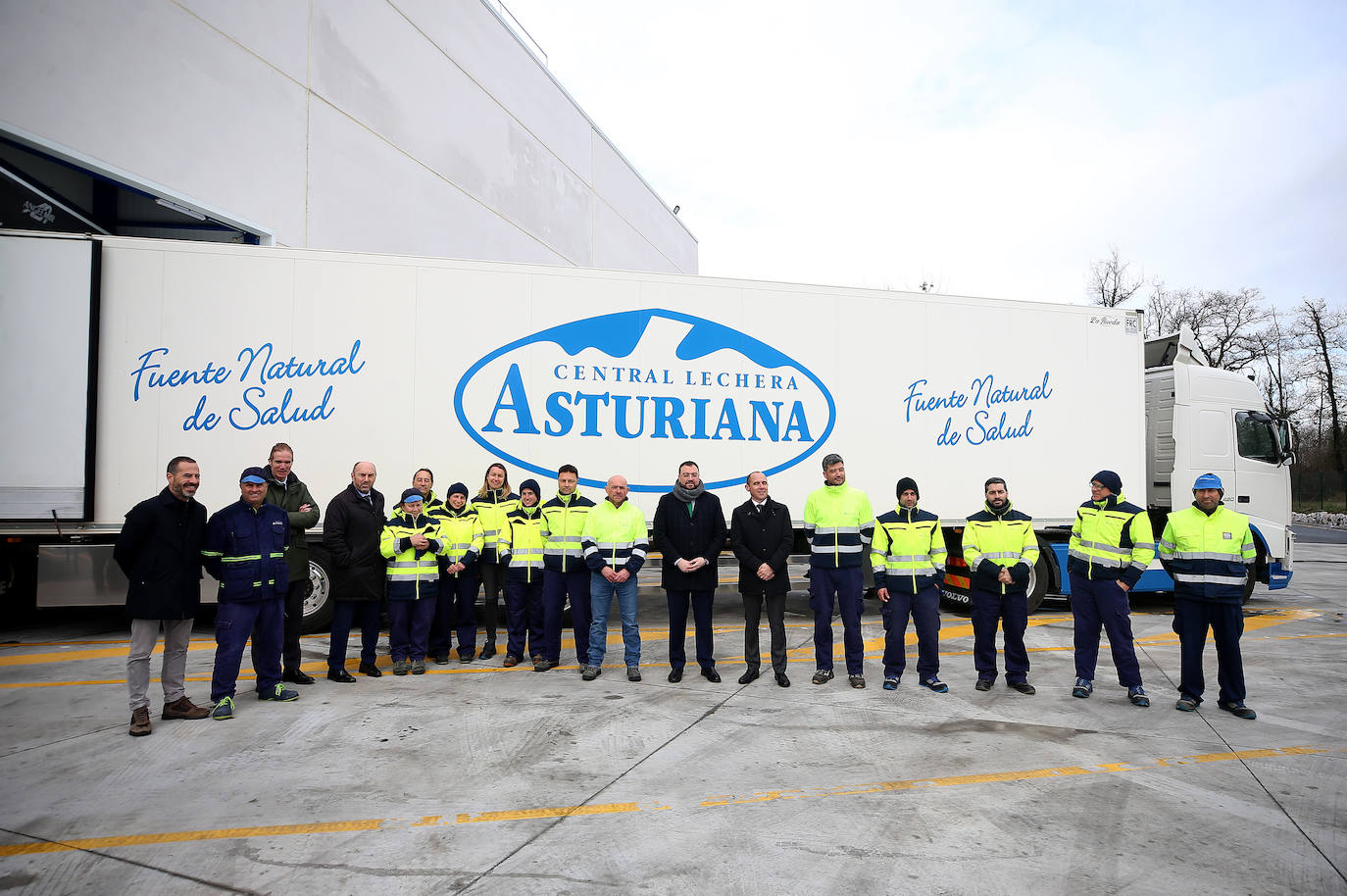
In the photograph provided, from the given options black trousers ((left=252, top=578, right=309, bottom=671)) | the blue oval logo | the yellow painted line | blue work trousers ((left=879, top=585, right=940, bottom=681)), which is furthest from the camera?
the blue oval logo

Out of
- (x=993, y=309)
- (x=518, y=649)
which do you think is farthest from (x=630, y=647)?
(x=993, y=309)

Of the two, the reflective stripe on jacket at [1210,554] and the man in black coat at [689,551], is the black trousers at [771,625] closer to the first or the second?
the man in black coat at [689,551]

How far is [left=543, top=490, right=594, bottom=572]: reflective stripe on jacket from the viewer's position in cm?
676

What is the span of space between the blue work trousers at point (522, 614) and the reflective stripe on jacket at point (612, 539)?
2.52ft

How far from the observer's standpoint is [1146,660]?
7355 millimetres

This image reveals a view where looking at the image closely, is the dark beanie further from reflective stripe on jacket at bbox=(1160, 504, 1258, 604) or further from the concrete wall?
the concrete wall

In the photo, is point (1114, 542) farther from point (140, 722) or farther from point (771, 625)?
point (140, 722)

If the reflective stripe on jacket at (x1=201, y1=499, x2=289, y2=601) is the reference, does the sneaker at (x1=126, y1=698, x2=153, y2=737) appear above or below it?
below

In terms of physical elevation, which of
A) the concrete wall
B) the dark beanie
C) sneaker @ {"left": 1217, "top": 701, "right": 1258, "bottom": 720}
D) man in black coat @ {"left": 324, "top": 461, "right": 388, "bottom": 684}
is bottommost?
sneaker @ {"left": 1217, "top": 701, "right": 1258, "bottom": 720}

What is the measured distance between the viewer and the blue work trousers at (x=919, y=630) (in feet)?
20.5

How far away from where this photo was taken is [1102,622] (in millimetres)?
6199

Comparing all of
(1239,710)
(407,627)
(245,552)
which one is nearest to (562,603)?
(407,627)

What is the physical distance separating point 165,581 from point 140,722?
0.90 metres

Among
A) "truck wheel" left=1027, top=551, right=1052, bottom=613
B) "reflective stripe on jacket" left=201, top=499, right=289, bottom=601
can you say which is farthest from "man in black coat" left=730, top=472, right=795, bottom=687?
"truck wheel" left=1027, top=551, right=1052, bottom=613
